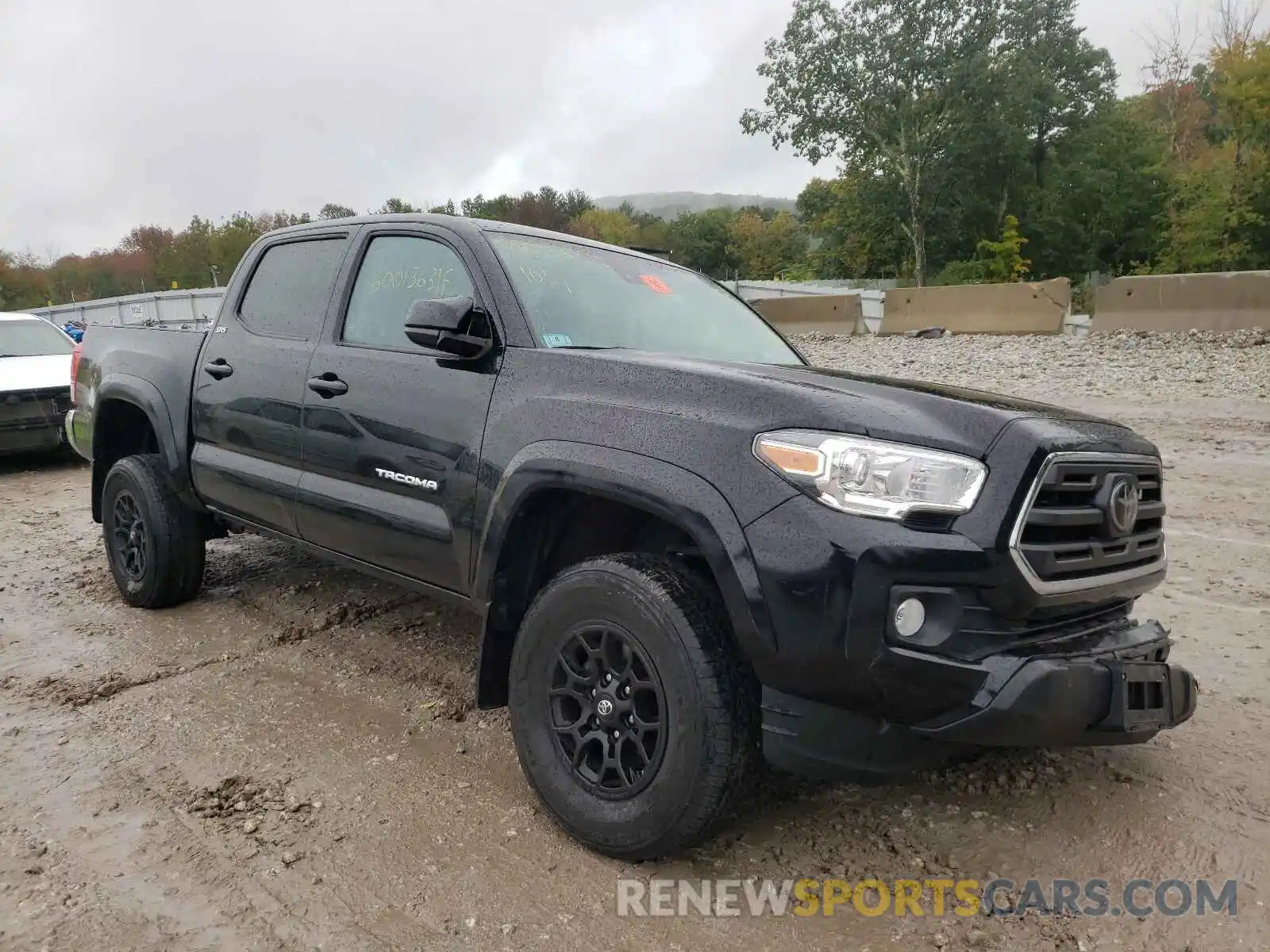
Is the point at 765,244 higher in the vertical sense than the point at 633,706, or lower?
higher

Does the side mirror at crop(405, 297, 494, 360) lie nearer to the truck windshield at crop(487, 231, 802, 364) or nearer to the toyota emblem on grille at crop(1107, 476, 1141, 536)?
the truck windshield at crop(487, 231, 802, 364)

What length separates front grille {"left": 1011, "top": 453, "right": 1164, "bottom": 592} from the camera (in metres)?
2.11

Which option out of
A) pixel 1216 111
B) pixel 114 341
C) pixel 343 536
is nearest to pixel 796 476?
pixel 343 536

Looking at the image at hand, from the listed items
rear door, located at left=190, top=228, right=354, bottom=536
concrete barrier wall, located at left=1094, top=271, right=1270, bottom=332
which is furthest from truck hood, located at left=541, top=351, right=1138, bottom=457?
concrete barrier wall, located at left=1094, top=271, right=1270, bottom=332

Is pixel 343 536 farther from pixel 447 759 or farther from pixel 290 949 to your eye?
pixel 290 949

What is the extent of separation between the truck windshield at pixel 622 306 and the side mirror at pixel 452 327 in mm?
170

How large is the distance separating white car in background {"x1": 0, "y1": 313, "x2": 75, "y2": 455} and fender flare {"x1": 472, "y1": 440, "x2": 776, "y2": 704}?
7.50 m

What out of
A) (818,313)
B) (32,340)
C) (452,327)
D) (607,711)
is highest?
(818,313)

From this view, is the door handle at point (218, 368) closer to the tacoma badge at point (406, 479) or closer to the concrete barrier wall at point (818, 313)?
the tacoma badge at point (406, 479)

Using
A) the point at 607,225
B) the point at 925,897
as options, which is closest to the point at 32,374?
the point at 925,897

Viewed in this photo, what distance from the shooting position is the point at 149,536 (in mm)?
4453

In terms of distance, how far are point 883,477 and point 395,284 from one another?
7.12ft

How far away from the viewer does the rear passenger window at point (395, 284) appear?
328 cm

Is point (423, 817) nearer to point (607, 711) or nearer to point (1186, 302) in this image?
point (607, 711)
